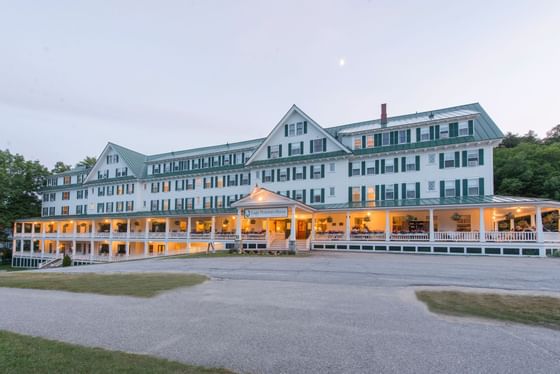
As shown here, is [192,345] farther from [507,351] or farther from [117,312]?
[507,351]

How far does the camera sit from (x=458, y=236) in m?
24.2

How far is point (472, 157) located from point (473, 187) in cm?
250

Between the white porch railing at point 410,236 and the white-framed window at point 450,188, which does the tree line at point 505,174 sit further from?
the white porch railing at point 410,236

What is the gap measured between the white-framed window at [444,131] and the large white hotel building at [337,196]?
0.08m

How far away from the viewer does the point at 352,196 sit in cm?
3058

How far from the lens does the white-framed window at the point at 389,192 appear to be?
29016 mm

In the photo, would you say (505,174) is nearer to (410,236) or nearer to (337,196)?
(410,236)

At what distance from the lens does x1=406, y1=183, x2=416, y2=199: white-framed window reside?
92.7 feet

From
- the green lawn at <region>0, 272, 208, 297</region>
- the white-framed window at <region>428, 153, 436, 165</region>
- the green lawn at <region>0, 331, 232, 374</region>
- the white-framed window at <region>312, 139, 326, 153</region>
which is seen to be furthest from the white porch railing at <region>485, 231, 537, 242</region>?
the green lawn at <region>0, 331, 232, 374</region>

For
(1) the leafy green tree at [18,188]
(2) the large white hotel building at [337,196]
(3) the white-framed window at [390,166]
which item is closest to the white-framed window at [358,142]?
(2) the large white hotel building at [337,196]

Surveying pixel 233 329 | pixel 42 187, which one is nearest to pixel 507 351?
pixel 233 329

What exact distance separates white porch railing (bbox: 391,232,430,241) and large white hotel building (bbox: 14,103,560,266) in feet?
0.26

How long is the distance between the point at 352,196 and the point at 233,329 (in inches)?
1001

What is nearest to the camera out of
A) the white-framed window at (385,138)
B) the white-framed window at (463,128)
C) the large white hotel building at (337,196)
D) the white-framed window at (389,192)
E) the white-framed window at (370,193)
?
the large white hotel building at (337,196)
